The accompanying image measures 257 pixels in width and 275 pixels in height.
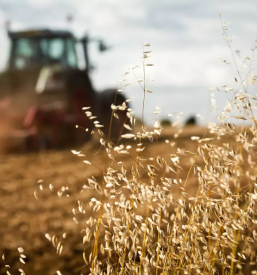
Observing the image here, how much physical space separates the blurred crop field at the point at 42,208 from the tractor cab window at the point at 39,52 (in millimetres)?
2316

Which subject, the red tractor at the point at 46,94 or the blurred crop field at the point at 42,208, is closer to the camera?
the blurred crop field at the point at 42,208

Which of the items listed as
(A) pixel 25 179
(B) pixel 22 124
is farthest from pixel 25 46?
(A) pixel 25 179

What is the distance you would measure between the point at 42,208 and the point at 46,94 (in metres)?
5.36

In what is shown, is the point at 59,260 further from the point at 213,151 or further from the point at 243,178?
the point at 243,178

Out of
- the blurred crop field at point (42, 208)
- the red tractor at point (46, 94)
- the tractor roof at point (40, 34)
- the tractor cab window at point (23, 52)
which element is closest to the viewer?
the blurred crop field at point (42, 208)

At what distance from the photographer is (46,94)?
10.6m

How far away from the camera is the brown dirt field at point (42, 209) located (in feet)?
12.8

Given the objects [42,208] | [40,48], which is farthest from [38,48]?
[42,208]

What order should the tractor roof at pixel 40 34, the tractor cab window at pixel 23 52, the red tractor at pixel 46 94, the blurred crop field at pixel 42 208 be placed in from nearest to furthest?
the blurred crop field at pixel 42 208 → the red tractor at pixel 46 94 → the tractor roof at pixel 40 34 → the tractor cab window at pixel 23 52

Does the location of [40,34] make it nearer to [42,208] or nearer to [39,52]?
[39,52]

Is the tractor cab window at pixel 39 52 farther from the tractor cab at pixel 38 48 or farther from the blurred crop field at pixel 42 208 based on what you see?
the blurred crop field at pixel 42 208

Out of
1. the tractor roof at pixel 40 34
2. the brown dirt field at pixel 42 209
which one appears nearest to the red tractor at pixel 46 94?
the tractor roof at pixel 40 34

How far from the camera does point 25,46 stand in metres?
11.3

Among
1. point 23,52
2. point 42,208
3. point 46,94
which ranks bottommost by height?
point 46,94
